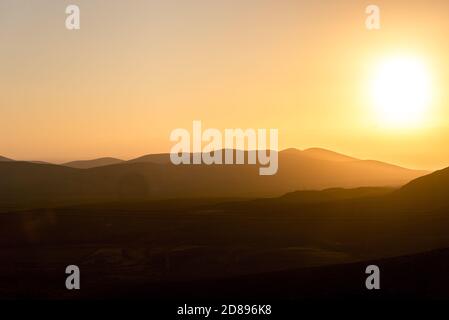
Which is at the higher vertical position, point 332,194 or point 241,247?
point 332,194

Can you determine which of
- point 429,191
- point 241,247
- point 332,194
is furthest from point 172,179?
point 241,247

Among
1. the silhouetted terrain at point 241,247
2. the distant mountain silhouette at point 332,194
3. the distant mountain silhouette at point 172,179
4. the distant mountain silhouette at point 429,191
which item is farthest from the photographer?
the distant mountain silhouette at point 172,179

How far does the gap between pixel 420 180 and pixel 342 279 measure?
1474 inches

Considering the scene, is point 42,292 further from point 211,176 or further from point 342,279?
point 211,176

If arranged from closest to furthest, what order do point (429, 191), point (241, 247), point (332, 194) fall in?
1. point (241, 247)
2. point (429, 191)
3. point (332, 194)

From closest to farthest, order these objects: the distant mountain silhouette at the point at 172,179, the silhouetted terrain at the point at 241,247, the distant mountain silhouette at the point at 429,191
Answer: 1. the silhouetted terrain at the point at 241,247
2. the distant mountain silhouette at the point at 429,191
3. the distant mountain silhouette at the point at 172,179

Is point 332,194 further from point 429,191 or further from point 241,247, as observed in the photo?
point 241,247

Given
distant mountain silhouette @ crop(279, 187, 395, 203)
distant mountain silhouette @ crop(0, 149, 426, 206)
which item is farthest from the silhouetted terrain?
distant mountain silhouette @ crop(0, 149, 426, 206)

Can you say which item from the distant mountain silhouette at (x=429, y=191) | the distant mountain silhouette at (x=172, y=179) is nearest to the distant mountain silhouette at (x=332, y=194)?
the distant mountain silhouette at (x=429, y=191)

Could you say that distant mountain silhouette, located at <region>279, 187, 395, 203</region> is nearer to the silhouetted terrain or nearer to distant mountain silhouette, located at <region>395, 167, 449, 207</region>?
the silhouetted terrain

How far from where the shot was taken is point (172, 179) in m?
122

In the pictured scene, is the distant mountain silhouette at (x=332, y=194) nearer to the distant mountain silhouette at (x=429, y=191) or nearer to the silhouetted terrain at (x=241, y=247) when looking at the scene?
the silhouetted terrain at (x=241, y=247)

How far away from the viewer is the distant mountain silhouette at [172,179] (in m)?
104
